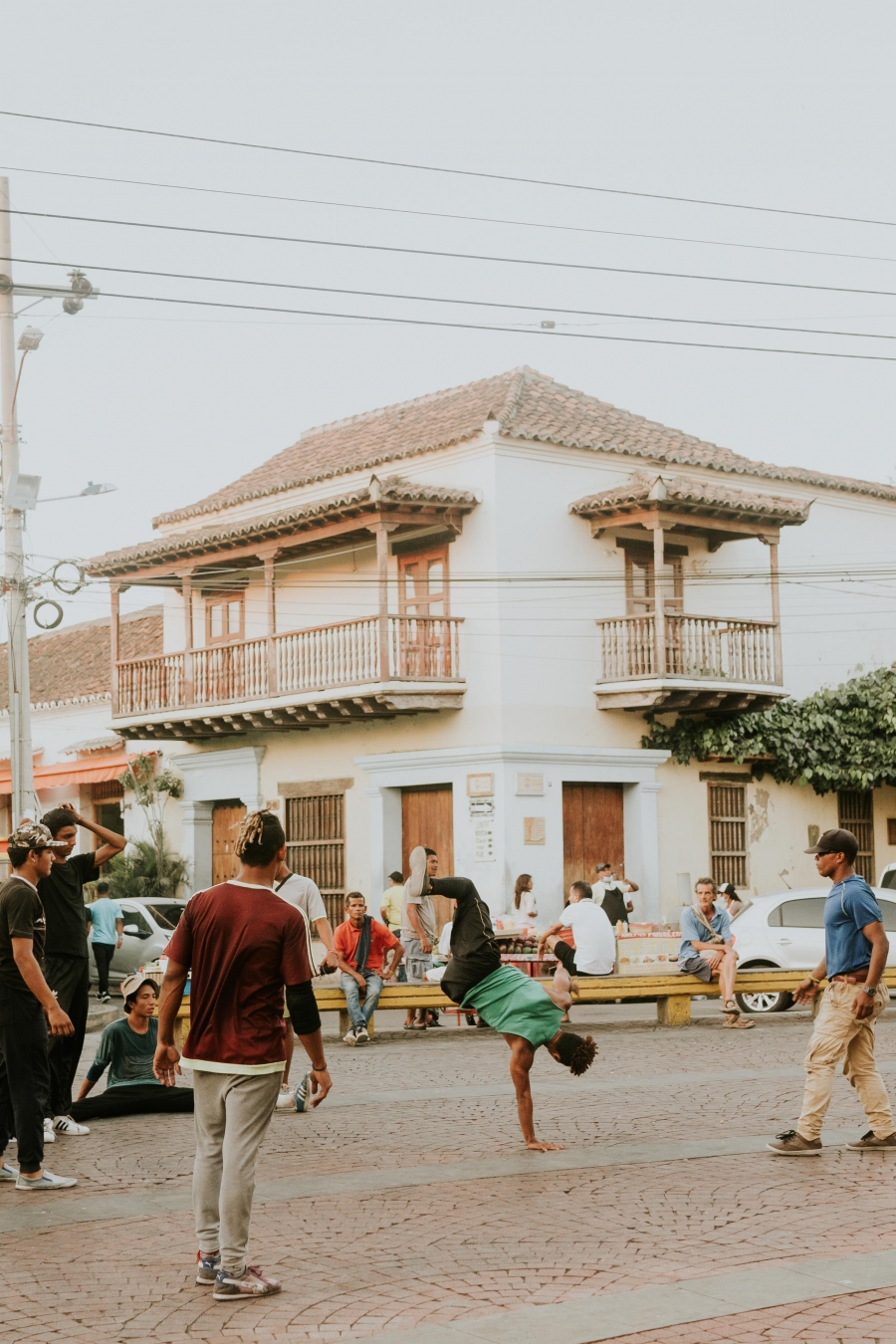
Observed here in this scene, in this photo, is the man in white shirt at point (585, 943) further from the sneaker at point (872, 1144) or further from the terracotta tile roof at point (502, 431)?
the terracotta tile roof at point (502, 431)

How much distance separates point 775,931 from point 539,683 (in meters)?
6.79

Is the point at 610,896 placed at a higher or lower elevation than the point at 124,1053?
higher

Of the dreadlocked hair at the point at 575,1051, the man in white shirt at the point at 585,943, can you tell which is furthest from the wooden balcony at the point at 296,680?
the dreadlocked hair at the point at 575,1051

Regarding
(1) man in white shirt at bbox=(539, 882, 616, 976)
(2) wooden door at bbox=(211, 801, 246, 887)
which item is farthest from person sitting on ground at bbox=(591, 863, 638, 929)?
(2) wooden door at bbox=(211, 801, 246, 887)

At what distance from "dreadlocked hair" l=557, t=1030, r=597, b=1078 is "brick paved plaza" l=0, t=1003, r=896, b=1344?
1.51ft

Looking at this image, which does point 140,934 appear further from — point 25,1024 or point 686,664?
point 25,1024

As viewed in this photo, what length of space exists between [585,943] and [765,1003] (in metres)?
2.89

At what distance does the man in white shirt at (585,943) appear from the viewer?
17.5 meters

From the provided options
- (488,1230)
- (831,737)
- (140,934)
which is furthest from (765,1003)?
(488,1230)

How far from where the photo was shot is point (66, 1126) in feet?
34.2

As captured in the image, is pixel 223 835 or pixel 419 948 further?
pixel 223 835

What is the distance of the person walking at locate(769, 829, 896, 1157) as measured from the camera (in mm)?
9242

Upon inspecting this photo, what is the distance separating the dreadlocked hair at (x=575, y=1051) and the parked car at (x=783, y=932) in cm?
989

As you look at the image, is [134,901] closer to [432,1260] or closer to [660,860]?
[660,860]
